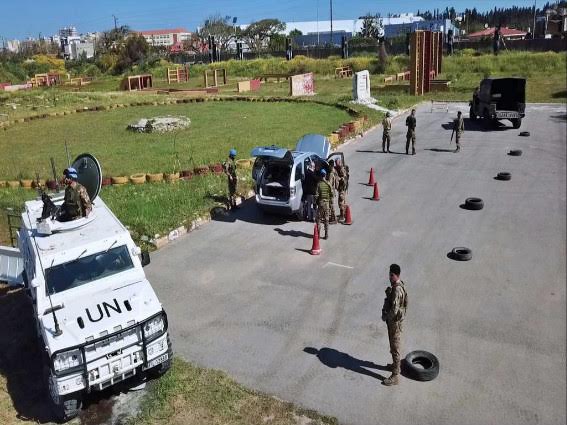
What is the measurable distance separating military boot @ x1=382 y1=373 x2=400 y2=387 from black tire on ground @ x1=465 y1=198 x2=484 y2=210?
818cm

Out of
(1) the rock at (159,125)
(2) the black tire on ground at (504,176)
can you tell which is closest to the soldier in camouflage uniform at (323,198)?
(2) the black tire on ground at (504,176)

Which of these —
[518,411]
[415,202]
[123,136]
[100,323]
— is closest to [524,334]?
[518,411]

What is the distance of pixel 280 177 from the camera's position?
14.2 metres

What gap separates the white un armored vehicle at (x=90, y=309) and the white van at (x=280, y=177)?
5.71 meters

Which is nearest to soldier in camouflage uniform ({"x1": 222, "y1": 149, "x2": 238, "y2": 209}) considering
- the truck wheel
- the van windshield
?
the van windshield

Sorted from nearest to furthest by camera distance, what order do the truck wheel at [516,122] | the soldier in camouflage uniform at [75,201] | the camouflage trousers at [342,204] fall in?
the soldier in camouflage uniform at [75,201]
the camouflage trousers at [342,204]
the truck wheel at [516,122]

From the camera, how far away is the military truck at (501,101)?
2322 centimetres

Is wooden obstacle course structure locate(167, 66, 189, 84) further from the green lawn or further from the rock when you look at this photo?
the rock

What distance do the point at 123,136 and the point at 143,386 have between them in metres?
23.3

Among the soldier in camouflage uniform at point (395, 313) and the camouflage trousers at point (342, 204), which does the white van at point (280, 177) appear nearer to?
the camouflage trousers at point (342, 204)

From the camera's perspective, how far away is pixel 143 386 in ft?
25.7

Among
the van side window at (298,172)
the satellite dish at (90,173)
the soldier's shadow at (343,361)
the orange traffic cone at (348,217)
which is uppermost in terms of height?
the satellite dish at (90,173)

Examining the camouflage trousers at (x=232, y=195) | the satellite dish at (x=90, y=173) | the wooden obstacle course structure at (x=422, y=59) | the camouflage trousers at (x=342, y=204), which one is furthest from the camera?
the wooden obstacle course structure at (x=422, y=59)

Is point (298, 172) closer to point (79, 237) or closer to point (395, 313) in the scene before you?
point (79, 237)
